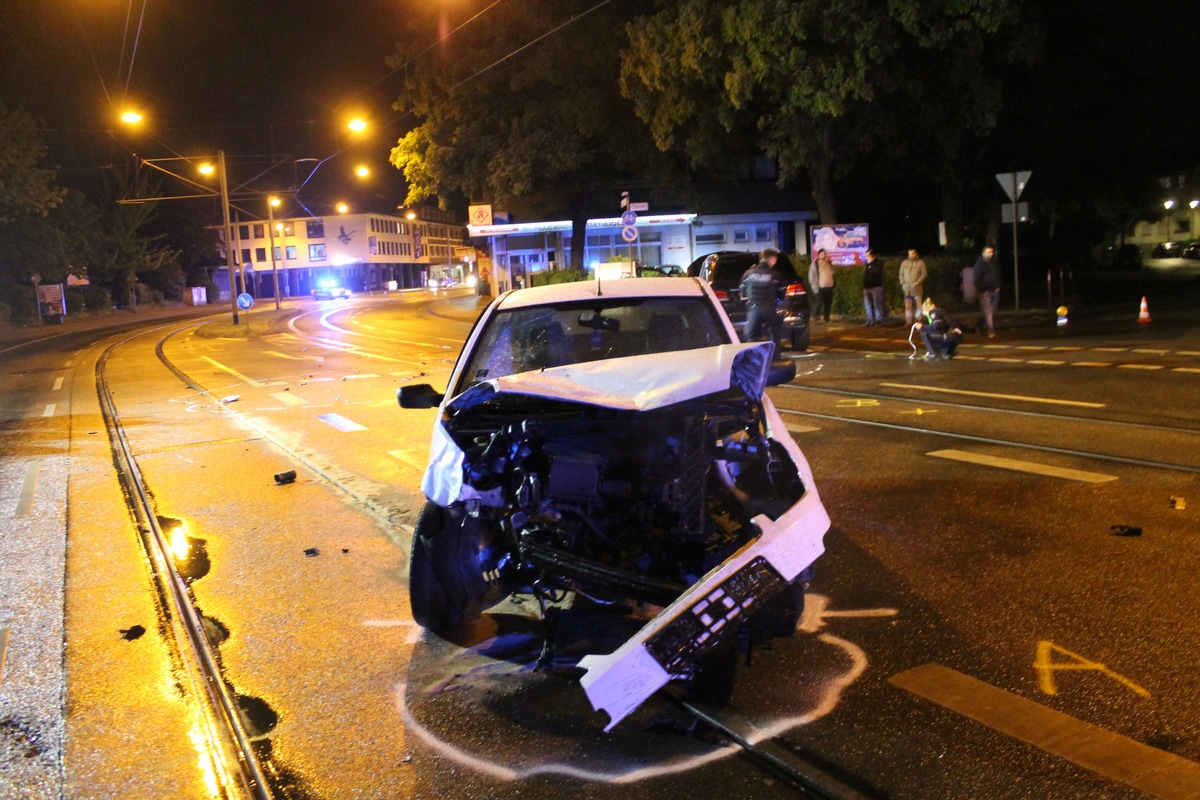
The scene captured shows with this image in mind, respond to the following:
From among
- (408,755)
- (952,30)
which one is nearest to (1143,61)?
(952,30)

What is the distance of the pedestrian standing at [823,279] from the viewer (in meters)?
24.6

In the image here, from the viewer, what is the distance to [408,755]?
4012 mm

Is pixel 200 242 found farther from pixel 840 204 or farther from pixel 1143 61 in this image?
pixel 1143 61

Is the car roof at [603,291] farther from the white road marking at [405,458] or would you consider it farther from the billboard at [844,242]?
the billboard at [844,242]

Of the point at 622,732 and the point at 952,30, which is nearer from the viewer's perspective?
the point at 622,732

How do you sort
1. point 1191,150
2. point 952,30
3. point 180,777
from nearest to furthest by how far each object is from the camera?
1. point 180,777
2. point 952,30
3. point 1191,150

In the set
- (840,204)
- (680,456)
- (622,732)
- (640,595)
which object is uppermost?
(840,204)

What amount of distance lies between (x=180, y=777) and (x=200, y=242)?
83.6 m

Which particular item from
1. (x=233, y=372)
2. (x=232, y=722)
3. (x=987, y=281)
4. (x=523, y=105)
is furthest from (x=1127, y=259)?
(x=232, y=722)

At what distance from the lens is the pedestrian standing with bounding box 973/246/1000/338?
19.1 metres

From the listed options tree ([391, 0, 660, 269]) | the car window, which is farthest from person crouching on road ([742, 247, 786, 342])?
tree ([391, 0, 660, 269])

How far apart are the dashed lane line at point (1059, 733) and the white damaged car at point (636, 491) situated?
2.30 ft

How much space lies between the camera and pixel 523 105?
35719 mm

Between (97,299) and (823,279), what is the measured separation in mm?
56138
